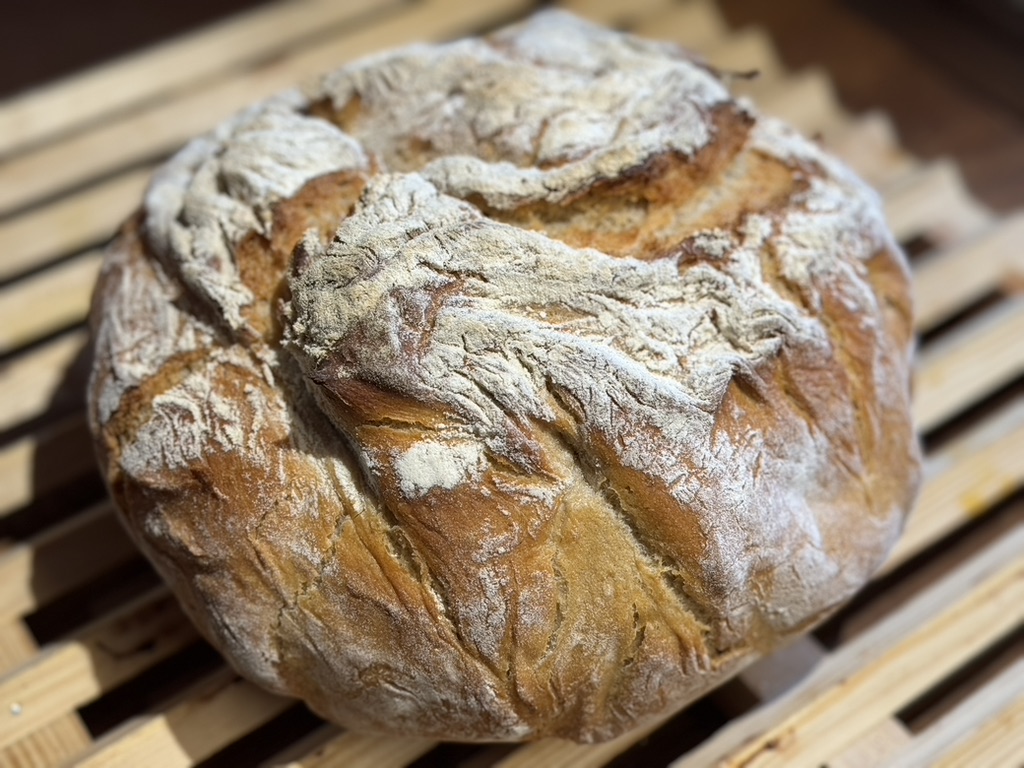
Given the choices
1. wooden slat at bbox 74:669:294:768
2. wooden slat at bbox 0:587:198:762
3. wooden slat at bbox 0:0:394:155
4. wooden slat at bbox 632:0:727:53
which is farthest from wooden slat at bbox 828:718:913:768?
wooden slat at bbox 0:0:394:155

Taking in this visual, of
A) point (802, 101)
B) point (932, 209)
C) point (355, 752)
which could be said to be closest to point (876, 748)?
point (355, 752)

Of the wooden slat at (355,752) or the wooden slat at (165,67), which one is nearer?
the wooden slat at (355,752)

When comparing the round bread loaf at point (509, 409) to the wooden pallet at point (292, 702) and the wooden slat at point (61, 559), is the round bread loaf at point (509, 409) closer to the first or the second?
the wooden pallet at point (292, 702)

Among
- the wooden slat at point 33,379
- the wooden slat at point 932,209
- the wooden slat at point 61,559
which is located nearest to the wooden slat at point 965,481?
the wooden slat at point 932,209

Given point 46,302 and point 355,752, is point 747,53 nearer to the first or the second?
point 46,302

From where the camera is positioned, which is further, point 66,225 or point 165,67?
point 165,67

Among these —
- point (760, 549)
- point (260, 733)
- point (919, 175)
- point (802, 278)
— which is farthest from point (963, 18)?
point (260, 733)
